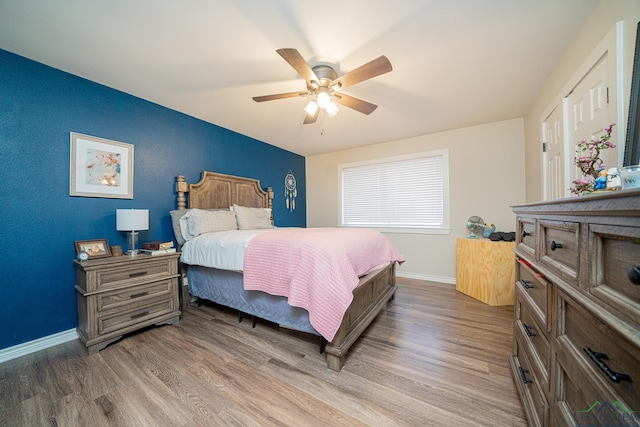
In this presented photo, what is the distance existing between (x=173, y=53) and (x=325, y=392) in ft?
9.42

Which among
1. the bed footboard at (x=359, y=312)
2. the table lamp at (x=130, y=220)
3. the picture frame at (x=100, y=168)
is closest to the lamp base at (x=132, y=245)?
the table lamp at (x=130, y=220)

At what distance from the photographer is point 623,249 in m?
0.57

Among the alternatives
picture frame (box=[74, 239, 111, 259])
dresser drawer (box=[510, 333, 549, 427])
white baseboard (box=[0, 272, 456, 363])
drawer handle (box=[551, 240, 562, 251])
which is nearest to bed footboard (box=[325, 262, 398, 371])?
dresser drawer (box=[510, 333, 549, 427])

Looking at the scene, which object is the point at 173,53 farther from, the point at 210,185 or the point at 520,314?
the point at 520,314

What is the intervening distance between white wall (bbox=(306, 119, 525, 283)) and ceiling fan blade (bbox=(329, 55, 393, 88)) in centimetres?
253

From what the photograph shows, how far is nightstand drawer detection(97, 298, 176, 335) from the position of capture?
196 cm

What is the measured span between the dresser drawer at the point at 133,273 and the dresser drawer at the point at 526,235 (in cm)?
300

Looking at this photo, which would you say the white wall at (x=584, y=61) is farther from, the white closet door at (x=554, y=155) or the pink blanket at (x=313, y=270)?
the pink blanket at (x=313, y=270)

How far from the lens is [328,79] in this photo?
201cm

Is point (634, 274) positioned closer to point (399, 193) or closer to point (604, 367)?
point (604, 367)

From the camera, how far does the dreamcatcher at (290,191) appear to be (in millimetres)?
4820

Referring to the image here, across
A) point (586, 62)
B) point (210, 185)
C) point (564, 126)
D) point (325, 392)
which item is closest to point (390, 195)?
point (564, 126)

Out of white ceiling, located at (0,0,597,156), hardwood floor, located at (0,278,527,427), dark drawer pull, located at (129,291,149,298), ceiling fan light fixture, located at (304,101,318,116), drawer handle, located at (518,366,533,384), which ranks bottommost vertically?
hardwood floor, located at (0,278,527,427)

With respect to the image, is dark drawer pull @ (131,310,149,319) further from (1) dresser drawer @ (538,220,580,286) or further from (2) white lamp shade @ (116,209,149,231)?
(1) dresser drawer @ (538,220,580,286)
